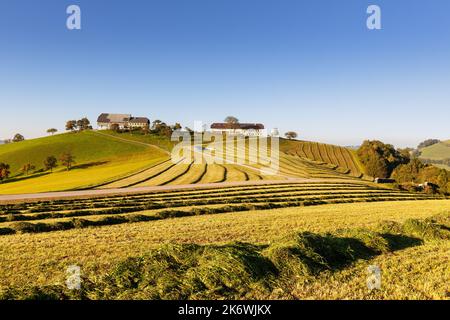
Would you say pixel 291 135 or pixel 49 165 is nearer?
pixel 49 165

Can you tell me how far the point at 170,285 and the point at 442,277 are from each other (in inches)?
295

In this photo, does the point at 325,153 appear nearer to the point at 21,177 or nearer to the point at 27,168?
the point at 27,168

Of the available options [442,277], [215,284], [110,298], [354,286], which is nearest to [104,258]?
[110,298]

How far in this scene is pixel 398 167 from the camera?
109500 mm

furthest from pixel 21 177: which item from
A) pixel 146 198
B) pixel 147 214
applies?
pixel 147 214

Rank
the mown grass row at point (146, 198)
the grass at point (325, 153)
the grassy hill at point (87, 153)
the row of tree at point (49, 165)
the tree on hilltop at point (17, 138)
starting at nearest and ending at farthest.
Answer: the mown grass row at point (146, 198), the row of tree at point (49, 165), the grassy hill at point (87, 153), the grass at point (325, 153), the tree on hilltop at point (17, 138)

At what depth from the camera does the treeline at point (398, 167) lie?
9062cm

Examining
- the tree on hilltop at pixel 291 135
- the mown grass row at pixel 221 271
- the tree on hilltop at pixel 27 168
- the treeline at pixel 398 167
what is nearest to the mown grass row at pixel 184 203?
the mown grass row at pixel 221 271

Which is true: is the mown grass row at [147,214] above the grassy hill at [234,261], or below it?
below

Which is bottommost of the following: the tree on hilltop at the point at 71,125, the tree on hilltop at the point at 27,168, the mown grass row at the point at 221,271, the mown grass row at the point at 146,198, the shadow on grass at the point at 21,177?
the shadow on grass at the point at 21,177

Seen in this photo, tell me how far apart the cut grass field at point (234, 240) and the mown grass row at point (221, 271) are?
0.73 ft

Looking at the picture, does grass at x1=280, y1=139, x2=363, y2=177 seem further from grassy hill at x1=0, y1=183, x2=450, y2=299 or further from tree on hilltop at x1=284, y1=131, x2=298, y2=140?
grassy hill at x1=0, y1=183, x2=450, y2=299

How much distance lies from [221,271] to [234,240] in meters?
6.51

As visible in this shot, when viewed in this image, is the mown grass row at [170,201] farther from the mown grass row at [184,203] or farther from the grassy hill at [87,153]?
the grassy hill at [87,153]
